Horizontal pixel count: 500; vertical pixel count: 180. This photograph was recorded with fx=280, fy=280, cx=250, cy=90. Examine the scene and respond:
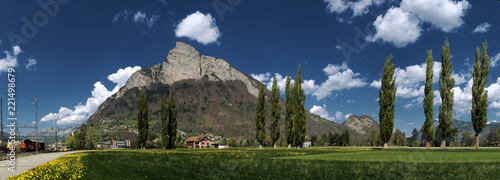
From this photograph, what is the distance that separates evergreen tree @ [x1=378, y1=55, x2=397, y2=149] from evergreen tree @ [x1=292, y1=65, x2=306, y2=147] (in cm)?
1990

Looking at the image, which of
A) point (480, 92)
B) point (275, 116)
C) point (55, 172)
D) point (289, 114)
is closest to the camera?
point (55, 172)

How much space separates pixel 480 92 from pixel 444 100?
6.24m

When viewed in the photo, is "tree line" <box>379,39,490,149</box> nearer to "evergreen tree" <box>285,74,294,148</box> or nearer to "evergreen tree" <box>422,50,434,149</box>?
"evergreen tree" <box>422,50,434,149</box>

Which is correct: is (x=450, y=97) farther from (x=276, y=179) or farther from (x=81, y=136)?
(x=81, y=136)

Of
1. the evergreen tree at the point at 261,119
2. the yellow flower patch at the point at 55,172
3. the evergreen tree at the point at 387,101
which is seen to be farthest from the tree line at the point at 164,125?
the yellow flower patch at the point at 55,172

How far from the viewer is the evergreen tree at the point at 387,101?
191ft

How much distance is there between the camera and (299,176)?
60.2 ft

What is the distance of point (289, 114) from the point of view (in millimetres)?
77375

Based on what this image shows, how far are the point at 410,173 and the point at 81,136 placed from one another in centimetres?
14063

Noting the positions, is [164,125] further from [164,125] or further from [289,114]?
[289,114]

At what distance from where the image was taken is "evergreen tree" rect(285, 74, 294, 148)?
7412cm

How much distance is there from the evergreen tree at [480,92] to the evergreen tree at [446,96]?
13.7 feet

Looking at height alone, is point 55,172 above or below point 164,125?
above

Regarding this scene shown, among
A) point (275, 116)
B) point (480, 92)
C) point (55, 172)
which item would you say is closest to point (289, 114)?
point (275, 116)
